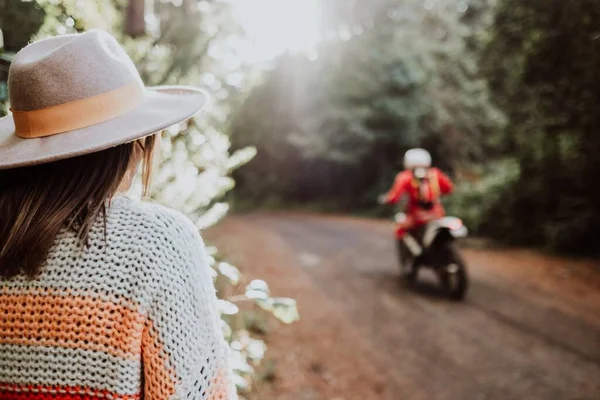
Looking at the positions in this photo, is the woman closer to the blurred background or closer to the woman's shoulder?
the woman's shoulder

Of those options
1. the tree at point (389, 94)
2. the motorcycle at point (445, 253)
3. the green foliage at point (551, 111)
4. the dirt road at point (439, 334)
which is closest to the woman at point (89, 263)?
the dirt road at point (439, 334)

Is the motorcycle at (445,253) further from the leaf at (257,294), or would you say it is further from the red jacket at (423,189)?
the leaf at (257,294)

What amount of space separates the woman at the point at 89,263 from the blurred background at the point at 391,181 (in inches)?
43.6

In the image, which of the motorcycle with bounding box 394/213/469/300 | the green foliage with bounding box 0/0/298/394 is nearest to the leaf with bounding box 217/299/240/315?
the green foliage with bounding box 0/0/298/394

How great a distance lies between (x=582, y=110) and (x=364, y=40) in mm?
13323

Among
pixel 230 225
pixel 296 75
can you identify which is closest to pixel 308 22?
pixel 296 75

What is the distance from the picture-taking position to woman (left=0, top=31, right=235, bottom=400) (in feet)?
3.91

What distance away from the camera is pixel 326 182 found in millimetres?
26922

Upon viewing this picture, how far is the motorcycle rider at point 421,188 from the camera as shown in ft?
24.5

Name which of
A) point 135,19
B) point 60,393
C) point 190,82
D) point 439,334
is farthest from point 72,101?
point 439,334

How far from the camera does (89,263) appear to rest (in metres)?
1.19

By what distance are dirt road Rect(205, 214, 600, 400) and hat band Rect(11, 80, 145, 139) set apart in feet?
11.6

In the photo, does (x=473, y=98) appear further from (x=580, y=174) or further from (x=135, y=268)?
(x=135, y=268)

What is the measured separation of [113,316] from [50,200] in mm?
314
